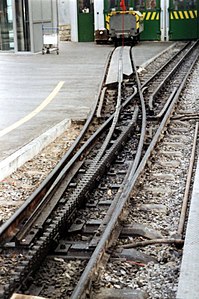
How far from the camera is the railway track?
167 inches

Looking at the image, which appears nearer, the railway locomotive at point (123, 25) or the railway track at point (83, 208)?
the railway track at point (83, 208)

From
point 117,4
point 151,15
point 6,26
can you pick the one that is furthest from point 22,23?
point 151,15

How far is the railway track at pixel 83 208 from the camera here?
167 inches

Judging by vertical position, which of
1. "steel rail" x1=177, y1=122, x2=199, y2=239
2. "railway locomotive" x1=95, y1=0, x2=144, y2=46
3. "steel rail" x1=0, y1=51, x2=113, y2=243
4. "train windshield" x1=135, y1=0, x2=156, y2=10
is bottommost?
"steel rail" x1=177, y1=122, x2=199, y2=239

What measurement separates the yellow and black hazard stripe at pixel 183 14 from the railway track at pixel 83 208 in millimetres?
19114

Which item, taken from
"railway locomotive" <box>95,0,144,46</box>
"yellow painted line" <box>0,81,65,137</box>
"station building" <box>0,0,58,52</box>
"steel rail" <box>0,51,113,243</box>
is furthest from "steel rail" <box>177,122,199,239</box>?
"railway locomotive" <box>95,0,144,46</box>

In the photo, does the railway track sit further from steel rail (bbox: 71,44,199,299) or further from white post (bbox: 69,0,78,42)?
white post (bbox: 69,0,78,42)

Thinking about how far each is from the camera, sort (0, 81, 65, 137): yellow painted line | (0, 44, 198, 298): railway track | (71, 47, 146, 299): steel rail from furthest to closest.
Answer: (0, 81, 65, 137): yellow painted line
(0, 44, 198, 298): railway track
(71, 47, 146, 299): steel rail

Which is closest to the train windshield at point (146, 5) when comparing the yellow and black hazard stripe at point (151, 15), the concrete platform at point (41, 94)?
the yellow and black hazard stripe at point (151, 15)

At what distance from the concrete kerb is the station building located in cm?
1268

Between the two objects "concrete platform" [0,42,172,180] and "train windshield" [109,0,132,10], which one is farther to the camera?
"train windshield" [109,0,132,10]

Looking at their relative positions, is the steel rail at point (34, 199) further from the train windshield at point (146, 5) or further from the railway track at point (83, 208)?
the train windshield at point (146, 5)

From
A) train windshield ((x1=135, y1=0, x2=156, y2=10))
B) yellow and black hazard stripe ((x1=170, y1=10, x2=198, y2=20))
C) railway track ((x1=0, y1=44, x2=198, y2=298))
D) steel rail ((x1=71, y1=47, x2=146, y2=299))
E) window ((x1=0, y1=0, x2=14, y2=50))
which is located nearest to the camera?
→ steel rail ((x1=71, y1=47, x2=146, y2=299))

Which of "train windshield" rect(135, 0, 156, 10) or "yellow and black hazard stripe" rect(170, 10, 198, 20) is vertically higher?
"train windshield" rect(135, 0, 156, 10)
